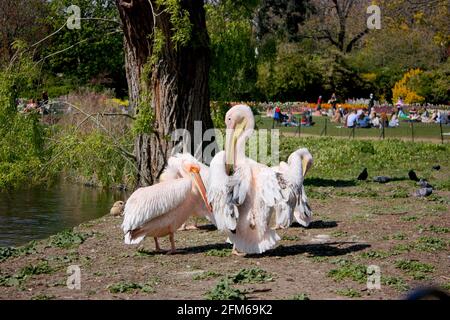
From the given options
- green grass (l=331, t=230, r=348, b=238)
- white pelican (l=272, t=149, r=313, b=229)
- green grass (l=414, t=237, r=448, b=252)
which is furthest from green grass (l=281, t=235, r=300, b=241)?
green grass (l=414, t=237, r=448, b=252)

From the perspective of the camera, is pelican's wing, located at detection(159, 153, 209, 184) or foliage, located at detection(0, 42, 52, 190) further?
foliage, located at detection(0, 42, 52, 190)

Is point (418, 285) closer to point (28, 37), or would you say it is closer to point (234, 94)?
point (234, 94)

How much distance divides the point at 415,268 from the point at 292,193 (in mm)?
1723

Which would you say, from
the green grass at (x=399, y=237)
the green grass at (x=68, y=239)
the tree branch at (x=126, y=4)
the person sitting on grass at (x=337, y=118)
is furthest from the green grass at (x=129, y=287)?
the person sitting on grass at (x=337, y=118)

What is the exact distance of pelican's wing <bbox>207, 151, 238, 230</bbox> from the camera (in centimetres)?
884

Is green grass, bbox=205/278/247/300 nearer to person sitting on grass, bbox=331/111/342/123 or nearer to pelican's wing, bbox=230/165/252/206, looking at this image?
pelican's wing, bbox=230/165/252/206

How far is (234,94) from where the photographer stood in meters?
15.2

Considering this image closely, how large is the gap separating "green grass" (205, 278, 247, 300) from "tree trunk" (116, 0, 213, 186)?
660cm

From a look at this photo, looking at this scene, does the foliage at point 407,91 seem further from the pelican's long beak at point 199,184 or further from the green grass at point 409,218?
the pelican's long beak at point 199,184

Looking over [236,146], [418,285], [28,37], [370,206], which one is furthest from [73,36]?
[418,285]

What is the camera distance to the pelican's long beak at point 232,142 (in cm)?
926

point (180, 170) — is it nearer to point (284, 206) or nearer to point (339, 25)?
point (284, 206)

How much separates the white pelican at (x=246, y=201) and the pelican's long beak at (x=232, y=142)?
0.13 feet
